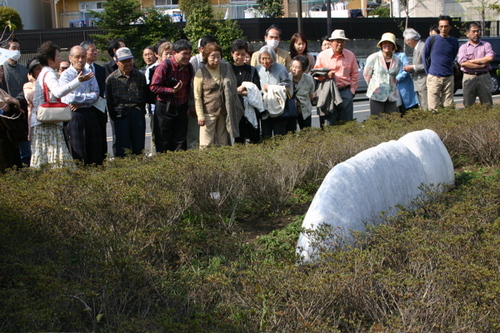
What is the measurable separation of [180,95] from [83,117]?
4.03ft

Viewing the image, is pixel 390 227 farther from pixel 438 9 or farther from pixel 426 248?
pixel 438 9

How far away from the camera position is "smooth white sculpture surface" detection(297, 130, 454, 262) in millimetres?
4797

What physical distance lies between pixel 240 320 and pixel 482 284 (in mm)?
1375

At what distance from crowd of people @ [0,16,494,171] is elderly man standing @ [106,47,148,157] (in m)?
0.01

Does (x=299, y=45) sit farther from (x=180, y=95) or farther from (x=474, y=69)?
(x=474, y=69)

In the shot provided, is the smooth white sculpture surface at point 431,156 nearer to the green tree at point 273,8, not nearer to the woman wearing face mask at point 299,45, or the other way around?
the woman wearing face mask at point 299,45

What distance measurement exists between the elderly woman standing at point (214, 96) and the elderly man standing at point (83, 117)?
4.04 feet

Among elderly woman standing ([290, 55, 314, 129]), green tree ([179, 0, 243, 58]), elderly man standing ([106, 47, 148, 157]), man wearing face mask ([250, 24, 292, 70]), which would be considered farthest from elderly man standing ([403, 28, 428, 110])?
green tree ([179, 0, 243, 58])

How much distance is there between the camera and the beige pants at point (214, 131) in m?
8.16

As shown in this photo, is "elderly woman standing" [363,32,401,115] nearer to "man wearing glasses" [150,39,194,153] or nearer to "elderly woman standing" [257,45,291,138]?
"elderly woman standing" [257,45,291,138]

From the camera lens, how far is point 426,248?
4125mm

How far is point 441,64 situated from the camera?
10547 mm

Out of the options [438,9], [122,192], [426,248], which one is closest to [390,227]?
[426,248]

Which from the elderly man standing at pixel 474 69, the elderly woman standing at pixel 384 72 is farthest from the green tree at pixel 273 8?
the elderly woman standing at pixel 384 72
